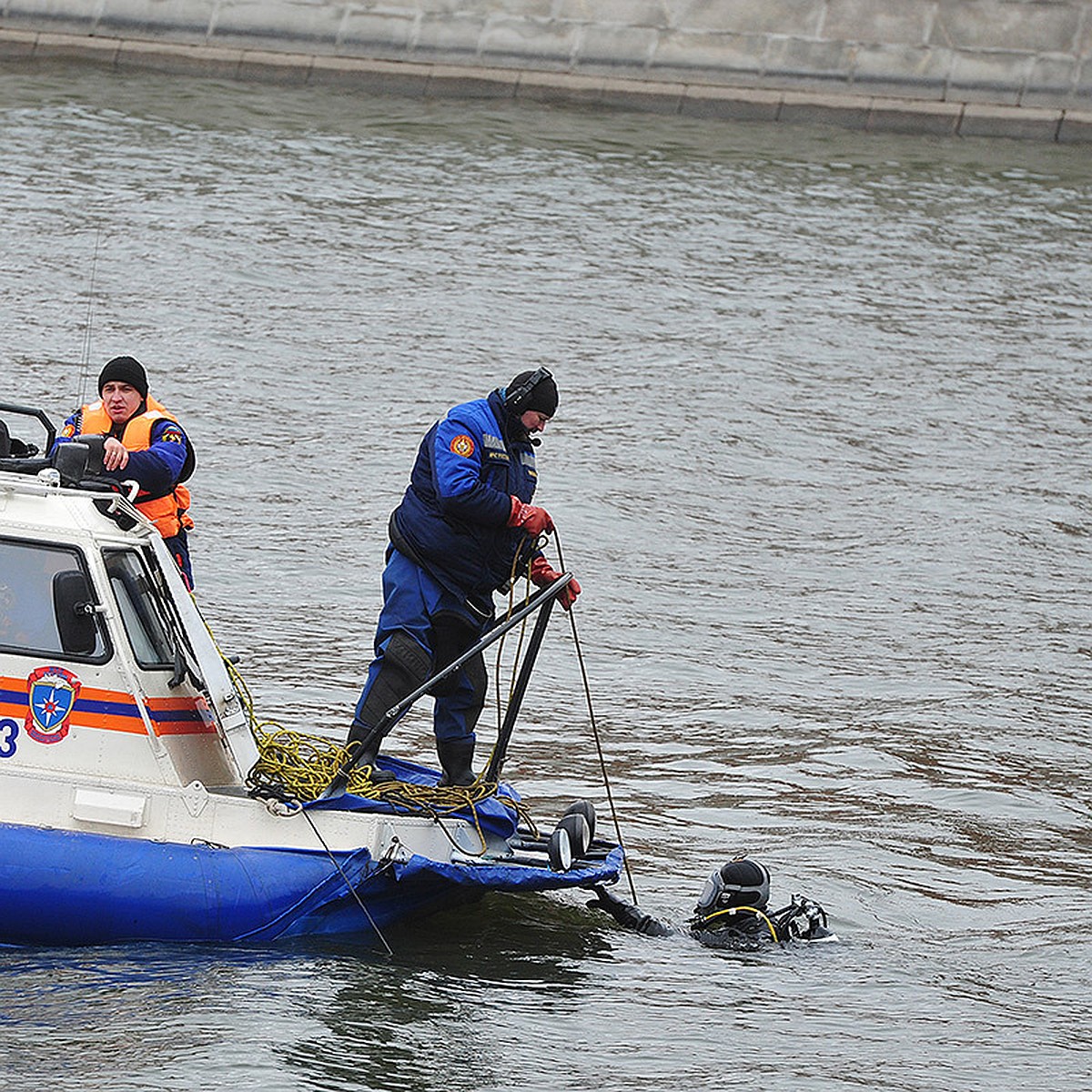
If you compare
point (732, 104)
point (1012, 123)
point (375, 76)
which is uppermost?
point (1012, 123)

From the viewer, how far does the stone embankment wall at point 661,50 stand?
984 inches

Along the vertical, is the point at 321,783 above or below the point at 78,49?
below

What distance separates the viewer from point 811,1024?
7402 mm

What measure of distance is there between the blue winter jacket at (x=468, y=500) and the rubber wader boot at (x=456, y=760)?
56 cm

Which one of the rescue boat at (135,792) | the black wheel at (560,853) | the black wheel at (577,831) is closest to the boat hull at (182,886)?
the rescue boat at (135,792)

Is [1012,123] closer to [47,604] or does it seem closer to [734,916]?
[734,916]

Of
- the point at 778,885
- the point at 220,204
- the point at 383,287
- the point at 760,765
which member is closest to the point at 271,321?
the point at 383,287

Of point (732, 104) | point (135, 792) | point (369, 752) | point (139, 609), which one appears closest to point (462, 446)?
point (369, 752)

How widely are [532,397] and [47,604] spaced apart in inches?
74.3

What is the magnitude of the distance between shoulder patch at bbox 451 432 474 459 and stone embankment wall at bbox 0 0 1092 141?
18.0 m

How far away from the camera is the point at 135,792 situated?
24.1ft

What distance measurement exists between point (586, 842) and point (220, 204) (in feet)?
46.0

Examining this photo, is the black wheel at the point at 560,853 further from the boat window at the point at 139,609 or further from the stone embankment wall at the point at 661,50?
the stone embankment wall at the point at 661,50

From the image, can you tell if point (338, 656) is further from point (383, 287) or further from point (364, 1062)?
point (383, 287)
